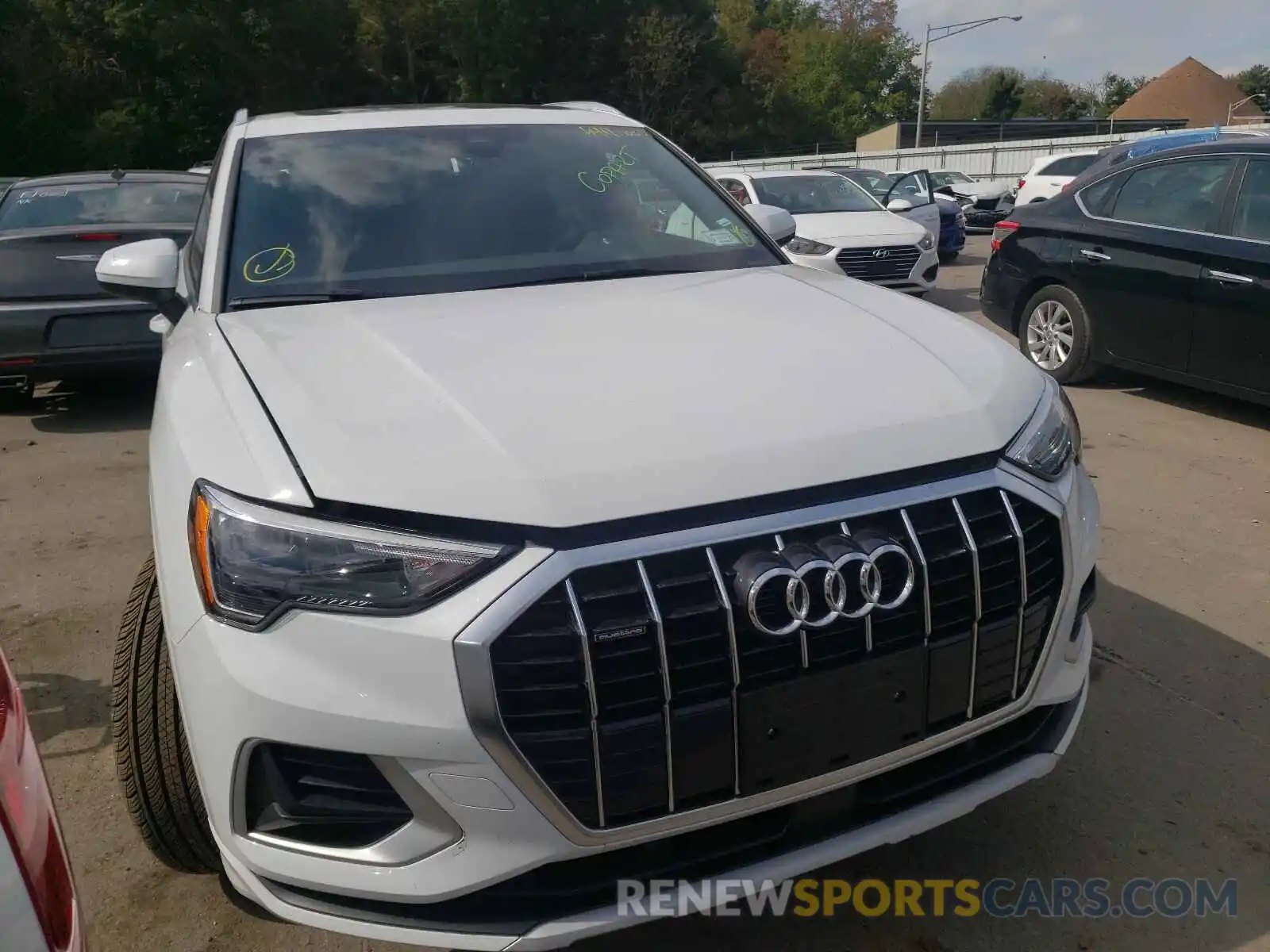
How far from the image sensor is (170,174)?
7336 mm

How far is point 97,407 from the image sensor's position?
7344mm

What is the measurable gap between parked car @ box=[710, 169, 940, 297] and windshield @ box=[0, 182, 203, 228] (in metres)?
5.02

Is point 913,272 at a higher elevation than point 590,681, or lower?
lower

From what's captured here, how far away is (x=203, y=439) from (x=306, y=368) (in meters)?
0.30

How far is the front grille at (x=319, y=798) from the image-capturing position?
1730 mm

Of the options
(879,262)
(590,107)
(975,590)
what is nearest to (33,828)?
(975,590)

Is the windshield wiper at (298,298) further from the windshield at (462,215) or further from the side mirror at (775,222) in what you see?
the side mirror at (775,222)

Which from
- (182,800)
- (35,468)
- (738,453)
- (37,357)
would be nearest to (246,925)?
(182,800)

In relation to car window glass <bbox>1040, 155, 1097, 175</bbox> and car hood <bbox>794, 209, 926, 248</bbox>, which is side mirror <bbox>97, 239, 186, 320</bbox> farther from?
car window glass <bbox>1040, 155, 1097, 175</bbox>

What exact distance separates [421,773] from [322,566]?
37 cm

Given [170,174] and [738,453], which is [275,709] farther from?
[170,174]

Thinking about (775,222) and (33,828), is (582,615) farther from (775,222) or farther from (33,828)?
(775,222)

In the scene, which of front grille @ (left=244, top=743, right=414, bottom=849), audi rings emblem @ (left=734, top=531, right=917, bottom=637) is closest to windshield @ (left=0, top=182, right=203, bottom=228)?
front grille @ (left=244, top=743, right=414, bottom=849)

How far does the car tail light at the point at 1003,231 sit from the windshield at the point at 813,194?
3488mm
